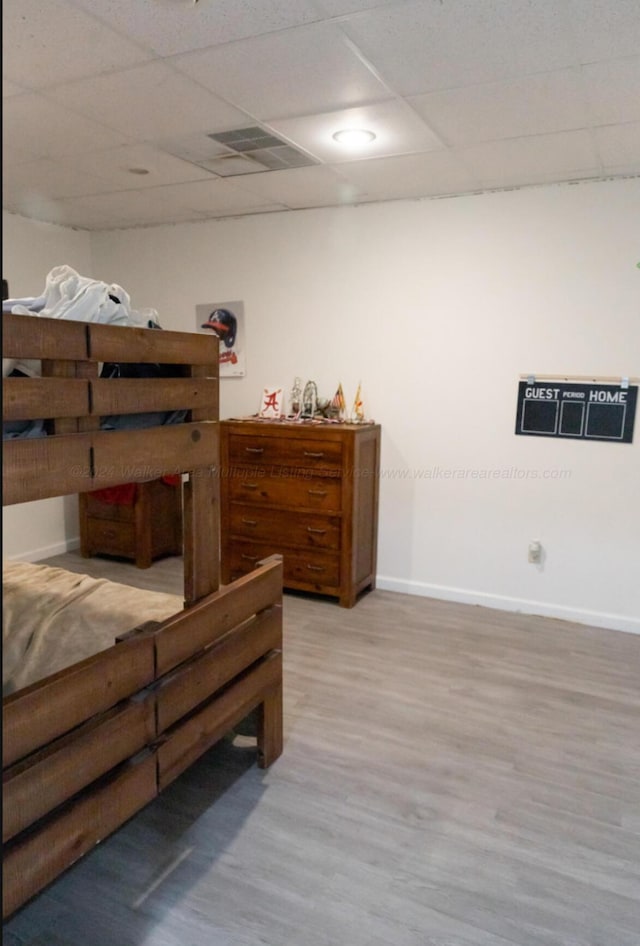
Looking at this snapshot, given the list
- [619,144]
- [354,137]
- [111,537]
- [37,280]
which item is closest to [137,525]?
[111,537]

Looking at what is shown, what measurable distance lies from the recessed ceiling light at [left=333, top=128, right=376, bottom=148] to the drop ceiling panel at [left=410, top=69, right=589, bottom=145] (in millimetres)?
291

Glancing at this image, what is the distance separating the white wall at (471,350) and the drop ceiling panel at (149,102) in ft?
4.76

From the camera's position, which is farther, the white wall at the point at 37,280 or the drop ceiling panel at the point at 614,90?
the white wall at the point at 37,280

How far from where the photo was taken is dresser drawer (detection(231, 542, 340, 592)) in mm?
3834

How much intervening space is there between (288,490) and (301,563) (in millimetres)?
456

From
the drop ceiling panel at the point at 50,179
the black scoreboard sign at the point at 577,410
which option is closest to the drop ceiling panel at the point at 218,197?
the drop ceiling panel at the point at 50,179

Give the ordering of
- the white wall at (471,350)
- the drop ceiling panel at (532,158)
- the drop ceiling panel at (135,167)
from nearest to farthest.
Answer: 1. the drop ceiling panel at (532,158)
2. the drop ceiling panel at (135,167)
3. the white wall at (471,350)

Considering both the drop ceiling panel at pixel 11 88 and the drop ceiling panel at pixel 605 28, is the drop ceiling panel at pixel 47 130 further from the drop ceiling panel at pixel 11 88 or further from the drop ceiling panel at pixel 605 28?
the drop ceiling panel at pixel 605 28

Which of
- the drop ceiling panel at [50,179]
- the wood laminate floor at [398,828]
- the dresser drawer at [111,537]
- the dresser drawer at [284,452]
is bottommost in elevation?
the wood laminate floor at [398,828]

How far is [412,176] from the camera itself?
11.0 ft

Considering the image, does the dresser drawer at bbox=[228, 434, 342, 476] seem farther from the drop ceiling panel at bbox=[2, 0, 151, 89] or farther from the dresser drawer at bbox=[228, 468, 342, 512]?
the drop ceiling panel at bbox=[2, 0, 151, 89]

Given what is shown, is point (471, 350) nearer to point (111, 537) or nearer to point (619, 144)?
point (619, 144)

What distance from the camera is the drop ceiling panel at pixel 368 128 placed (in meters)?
2.56

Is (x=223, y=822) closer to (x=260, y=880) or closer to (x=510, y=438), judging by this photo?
(x=260, y=880)
